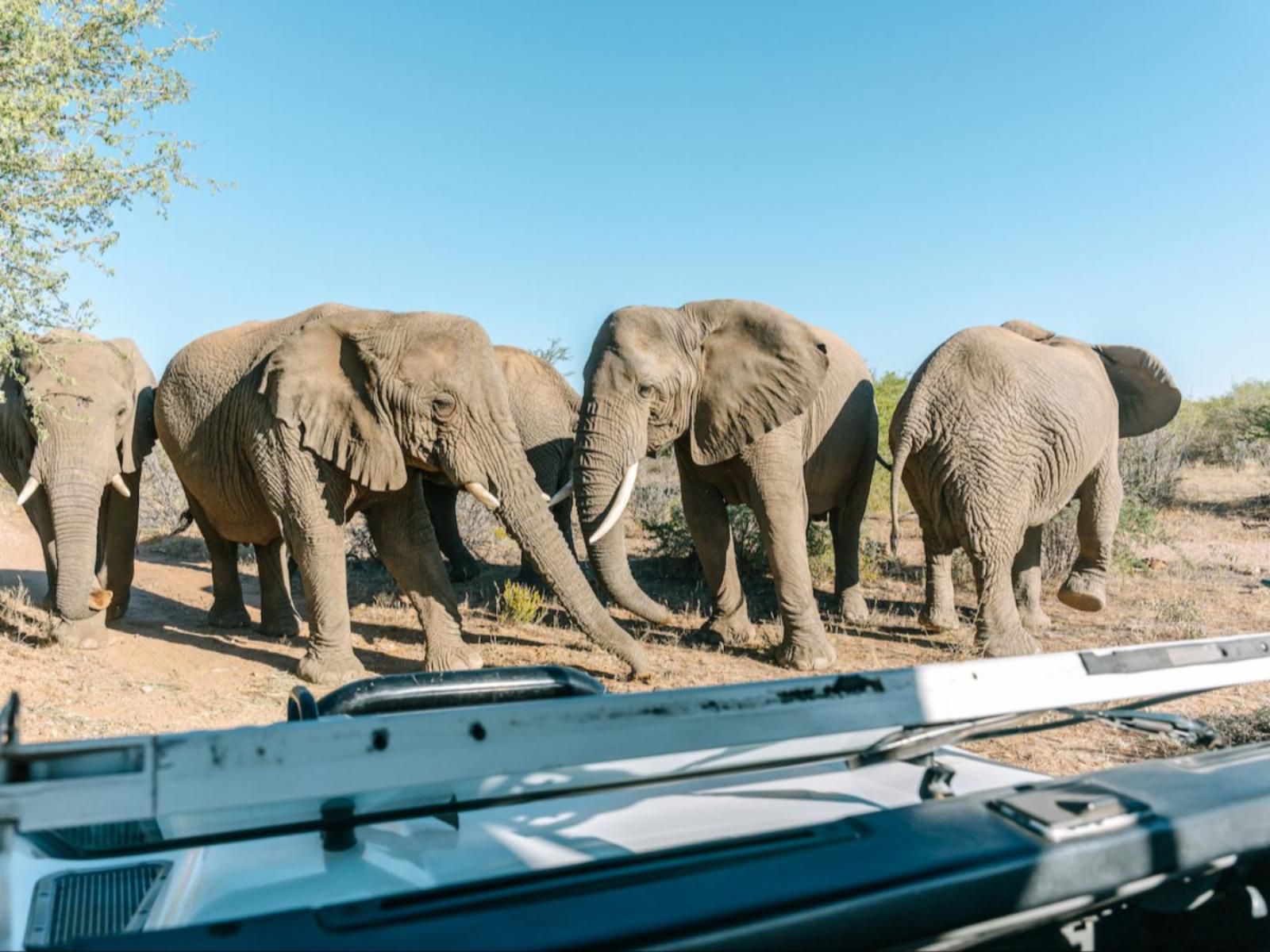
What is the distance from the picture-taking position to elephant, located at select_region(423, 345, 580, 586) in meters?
11.9

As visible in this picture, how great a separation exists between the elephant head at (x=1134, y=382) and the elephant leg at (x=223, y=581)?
22.8 feet

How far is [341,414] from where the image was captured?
6.84 m

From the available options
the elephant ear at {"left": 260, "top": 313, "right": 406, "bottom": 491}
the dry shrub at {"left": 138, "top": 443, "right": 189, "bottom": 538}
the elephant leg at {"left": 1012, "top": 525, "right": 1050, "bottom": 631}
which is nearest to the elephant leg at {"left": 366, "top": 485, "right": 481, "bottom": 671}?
the elephant ear at {"left": 260, "top": 313, "right": 406, "bottom": 491}

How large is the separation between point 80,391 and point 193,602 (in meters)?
3.53

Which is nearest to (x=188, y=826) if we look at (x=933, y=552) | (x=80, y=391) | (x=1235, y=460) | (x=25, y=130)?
(x=25, y=130)

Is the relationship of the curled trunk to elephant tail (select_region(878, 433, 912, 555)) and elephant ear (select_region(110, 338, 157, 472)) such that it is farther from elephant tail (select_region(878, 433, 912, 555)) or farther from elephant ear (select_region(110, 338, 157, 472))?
elephant tail (select_region(878, 433, 912, 555))

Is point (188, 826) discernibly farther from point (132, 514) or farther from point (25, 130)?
point (132, 514)

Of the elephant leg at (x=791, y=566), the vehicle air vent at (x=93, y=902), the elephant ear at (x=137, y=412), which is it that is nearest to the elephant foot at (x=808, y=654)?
the elephant leg at (x=791, y=566)

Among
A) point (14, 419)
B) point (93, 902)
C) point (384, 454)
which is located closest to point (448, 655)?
point (384, 454)

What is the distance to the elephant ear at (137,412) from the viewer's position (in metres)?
8.41

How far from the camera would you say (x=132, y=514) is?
8930 millimetres

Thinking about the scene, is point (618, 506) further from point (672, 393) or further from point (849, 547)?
point (849, 547)

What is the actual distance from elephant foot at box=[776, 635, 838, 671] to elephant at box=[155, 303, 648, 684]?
1.41m

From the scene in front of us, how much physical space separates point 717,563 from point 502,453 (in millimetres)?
2550
